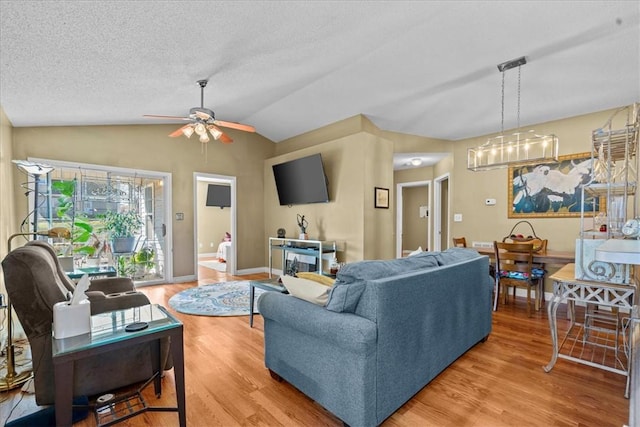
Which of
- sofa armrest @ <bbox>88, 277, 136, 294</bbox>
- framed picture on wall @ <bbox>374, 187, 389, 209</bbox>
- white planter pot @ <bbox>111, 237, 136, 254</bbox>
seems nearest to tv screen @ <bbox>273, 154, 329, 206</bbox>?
framed picture on wall @ <bbox>374, 187, 389, 209</bbox>

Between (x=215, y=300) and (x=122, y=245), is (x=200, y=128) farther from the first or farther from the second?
(x=122, y=245)

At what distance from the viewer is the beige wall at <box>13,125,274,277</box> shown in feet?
14.0

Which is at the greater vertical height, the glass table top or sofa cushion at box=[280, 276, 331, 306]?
sofa cushion at box=[280, 276, 331, 306]

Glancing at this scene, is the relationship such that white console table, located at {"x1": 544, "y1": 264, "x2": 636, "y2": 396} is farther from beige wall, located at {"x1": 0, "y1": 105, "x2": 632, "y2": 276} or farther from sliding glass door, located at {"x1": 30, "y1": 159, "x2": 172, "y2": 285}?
sliding glass door, located at {"x1": 30, "y1": 159, "x2": 172, "y2": 285}

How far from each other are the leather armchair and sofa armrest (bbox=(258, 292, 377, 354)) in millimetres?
879

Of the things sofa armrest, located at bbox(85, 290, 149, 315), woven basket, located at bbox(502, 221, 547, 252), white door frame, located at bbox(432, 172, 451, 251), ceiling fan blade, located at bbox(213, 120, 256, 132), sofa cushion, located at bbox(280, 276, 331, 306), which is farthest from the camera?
white door frame, located at bbox(432, 172, 451, 251)

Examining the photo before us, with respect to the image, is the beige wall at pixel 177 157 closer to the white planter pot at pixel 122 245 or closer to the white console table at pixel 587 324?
the white planter pot at pixel 122 245

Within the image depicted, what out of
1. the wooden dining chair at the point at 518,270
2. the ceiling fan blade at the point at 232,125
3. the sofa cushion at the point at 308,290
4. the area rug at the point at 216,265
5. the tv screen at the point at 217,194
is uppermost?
the ceiling fan blade at the point at 232,125

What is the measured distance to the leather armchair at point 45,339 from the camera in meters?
1.62

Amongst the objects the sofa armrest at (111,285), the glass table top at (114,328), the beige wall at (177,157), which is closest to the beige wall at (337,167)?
the beige wall at (177,157)

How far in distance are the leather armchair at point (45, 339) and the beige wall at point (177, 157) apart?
3.30 meters

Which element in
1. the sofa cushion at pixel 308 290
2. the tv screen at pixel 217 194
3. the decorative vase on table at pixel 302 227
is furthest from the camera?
the tv screen at pixel 217 194

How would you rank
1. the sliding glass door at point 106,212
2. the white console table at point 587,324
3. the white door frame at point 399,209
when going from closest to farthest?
1. the white console table at point 587,324
2. the sliding glass door at point 106,212
3. the white door frame at point 399,209

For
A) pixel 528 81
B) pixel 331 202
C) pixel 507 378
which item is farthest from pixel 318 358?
pixel 528 81
